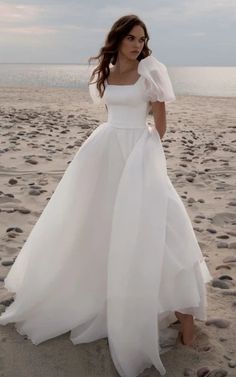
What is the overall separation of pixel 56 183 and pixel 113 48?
4.60 m

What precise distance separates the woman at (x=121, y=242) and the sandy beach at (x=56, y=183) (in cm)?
16

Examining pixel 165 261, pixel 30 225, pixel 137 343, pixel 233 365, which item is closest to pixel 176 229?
pixel 165 261

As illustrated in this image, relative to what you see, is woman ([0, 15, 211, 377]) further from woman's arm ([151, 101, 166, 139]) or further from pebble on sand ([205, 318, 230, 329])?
pebble on sand ([205, 318, 230, 329])

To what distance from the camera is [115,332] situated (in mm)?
3500

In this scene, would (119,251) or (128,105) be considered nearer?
(119,251)

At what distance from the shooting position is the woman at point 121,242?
11.5 feet

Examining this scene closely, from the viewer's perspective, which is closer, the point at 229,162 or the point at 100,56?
the point at 100,56

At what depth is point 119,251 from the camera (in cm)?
355

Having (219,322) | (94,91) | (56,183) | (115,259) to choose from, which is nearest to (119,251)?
(115,259)

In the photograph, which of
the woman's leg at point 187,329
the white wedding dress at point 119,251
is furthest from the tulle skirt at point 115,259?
the woman's leg at point 187,329

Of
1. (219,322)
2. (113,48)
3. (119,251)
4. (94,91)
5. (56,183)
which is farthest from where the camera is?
(56,183)

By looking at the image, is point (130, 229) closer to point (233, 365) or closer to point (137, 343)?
point (137, 343)

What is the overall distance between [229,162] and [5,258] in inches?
243

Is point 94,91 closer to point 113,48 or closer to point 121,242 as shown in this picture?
point 113,48
